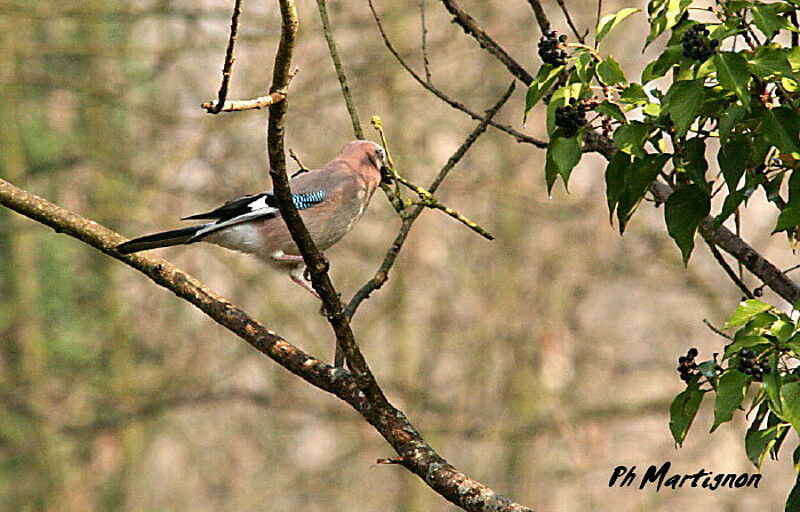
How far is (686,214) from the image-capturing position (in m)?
2.85

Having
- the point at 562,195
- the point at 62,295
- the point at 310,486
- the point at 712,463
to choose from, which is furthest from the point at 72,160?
the point at 712,463

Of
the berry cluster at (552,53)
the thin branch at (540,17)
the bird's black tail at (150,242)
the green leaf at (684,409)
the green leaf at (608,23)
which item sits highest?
the thin branch at (540,17)

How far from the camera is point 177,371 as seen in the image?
1262cm

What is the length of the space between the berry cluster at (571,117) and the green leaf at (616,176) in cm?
14

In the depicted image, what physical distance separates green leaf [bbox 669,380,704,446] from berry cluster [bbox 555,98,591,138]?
76 centimetres

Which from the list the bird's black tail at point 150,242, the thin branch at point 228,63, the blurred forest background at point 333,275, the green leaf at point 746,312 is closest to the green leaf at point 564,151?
the green leaf at point 746,312

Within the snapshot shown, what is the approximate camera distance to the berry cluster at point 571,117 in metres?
2.83

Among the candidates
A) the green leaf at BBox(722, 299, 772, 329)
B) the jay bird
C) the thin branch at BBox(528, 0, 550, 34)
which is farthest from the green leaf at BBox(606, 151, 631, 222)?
the jay bird

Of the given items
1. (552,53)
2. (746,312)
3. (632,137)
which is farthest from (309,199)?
(746,312)

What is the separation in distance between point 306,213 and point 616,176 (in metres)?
2.50

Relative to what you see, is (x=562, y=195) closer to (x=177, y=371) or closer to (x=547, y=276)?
(x=547, y=276)

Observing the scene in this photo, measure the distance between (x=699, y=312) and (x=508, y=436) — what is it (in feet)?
18.4

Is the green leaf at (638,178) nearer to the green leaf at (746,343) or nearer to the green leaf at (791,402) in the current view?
the green leaf at (746,343)

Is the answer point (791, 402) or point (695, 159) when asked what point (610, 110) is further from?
point (791, 402)
